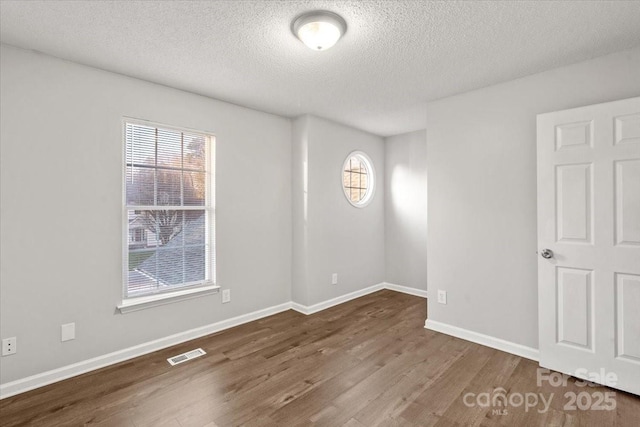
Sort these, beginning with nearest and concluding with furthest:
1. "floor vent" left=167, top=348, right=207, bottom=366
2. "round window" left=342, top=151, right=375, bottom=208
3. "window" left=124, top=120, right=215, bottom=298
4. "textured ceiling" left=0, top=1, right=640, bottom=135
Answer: "textured ceiling" left=0, top=1, right=640, bottom=135
"floor vent" left=167, top=348, right=207, bottom=366
"window" left=124, top=120, right=215, bottom=298
"round window" left=342, top=151, right=375, bottom=208

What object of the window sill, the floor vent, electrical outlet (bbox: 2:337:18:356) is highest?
the window sill

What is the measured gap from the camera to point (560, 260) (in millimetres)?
2406

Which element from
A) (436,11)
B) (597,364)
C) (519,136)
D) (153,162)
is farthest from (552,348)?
(153,162)

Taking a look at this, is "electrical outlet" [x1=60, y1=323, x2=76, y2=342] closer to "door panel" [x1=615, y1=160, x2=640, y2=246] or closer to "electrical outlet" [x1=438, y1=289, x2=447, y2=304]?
"electrical outlet" [x1=438, y1=289, x2=447, y2=304]

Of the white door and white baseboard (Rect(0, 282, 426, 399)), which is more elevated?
the white door

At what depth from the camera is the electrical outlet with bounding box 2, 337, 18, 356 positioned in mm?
2139

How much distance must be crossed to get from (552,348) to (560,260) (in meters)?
0.69

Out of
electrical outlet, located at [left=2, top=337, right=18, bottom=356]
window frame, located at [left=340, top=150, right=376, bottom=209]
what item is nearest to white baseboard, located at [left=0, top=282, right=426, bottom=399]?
electrical outlet, located at [left=2, top=337, right=18, bottom=356]

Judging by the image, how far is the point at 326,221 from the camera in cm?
403

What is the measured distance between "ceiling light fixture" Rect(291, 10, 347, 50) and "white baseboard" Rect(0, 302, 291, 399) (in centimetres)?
278

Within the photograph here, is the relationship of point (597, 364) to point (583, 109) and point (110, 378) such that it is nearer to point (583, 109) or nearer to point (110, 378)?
point (583, 109)

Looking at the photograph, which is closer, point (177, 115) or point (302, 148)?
point (177, 115)

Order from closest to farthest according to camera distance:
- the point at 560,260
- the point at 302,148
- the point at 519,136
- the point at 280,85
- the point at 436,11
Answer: the point at 436,11, the point at 560,260, the point at 519,136, the point at 280,85, the point at 302,148

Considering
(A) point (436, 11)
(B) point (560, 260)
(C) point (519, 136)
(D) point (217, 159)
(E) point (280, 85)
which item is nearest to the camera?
(A) point (436, 11)
